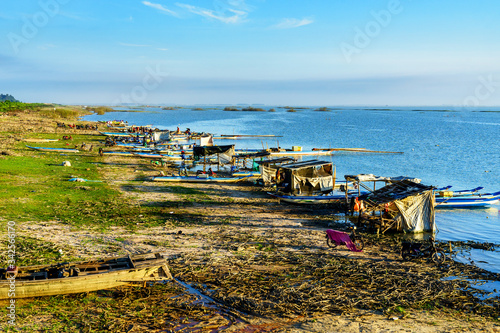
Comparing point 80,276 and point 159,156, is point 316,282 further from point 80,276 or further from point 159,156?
point 159,156

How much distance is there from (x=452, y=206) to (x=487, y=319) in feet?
58.5

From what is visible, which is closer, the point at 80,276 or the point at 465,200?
the point at 80,276

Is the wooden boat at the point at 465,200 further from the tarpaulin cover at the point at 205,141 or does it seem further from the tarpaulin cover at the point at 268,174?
the tarpaulin cover at the point at 205,141

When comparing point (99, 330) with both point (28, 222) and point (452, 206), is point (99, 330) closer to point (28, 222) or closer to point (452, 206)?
point (28, 222)

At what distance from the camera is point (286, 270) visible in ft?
46.8

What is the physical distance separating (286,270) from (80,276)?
7402 mm

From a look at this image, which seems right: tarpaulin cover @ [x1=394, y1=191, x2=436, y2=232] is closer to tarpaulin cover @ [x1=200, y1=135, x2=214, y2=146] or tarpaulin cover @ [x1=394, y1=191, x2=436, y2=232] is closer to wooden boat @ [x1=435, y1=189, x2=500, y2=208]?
wooden boat @ [x1=435, y1=189, x2=500, y2=208]

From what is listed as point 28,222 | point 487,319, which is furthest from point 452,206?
point 28,222

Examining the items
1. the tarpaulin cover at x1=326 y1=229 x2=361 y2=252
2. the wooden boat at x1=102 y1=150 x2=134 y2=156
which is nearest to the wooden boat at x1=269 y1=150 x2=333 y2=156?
the wooden boat at x1=102 y1=150 x2=134 y2=156

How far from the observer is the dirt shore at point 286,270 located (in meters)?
10.9

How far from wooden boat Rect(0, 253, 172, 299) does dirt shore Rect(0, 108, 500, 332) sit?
1090mm

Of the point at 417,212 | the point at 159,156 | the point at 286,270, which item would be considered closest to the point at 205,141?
the point at 159,156

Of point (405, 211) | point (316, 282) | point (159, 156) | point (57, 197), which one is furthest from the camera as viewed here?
point (159, 156)

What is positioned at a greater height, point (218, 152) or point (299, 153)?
point (218, 152)
